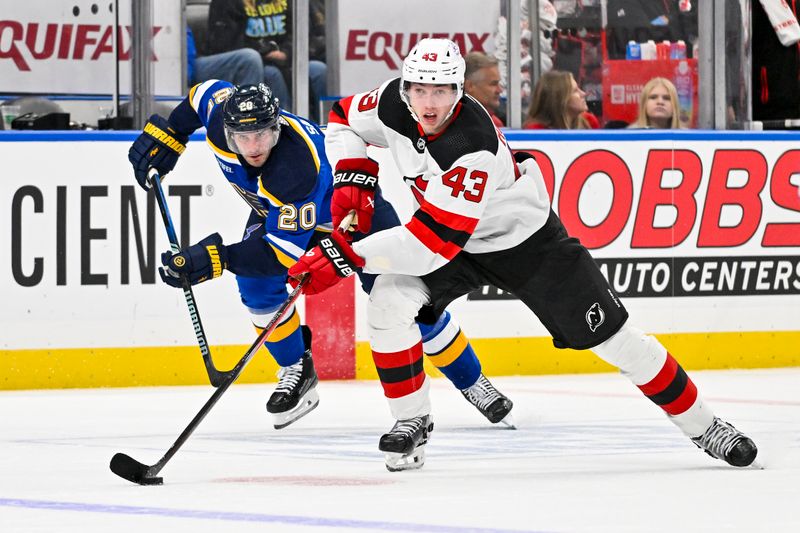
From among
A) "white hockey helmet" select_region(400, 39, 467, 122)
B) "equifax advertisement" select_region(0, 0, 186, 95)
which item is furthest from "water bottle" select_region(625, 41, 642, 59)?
"white hockey helmet" select_region(400, 39, 467, 122)

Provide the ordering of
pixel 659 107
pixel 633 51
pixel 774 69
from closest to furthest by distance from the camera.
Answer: pixel 659 107, pixel 633 51, pixel 774 69

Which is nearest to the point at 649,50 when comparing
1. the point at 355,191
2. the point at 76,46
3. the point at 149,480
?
the point at 76,46

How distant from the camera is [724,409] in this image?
5230 millimetres

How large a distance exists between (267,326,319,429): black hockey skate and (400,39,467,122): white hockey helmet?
139cm

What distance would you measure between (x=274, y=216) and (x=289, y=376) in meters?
0.64

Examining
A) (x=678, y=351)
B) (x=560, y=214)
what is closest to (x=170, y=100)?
(x=560, y=214)

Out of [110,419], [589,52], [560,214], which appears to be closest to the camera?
[110,419]

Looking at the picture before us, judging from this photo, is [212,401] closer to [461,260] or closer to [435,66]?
[461,260]

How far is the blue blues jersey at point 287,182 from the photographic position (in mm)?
4406

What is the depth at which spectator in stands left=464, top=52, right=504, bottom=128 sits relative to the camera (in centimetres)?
643

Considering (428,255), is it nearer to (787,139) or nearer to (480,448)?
(480,448)

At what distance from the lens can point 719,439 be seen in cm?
373

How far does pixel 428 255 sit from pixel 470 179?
7.8 inches

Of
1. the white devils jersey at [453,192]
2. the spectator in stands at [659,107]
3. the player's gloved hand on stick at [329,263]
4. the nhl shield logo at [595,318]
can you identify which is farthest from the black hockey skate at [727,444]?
the spectator in stands at [659,107]
